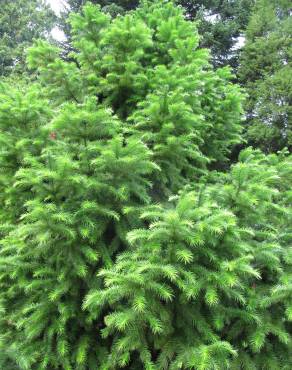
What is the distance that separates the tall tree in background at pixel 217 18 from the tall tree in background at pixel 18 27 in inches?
369

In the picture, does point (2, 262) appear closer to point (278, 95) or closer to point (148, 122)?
point (148, 122)

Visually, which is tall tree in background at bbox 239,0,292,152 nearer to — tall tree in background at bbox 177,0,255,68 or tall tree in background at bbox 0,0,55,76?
tall tree in background at bbox 177,0,255,68

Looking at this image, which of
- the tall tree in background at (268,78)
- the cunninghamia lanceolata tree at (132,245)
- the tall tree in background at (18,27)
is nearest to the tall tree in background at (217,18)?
the tall tree in background at (268,78)

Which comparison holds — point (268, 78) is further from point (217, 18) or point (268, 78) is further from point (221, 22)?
point (217, 18)

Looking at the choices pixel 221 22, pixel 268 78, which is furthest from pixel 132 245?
pixel 221 22

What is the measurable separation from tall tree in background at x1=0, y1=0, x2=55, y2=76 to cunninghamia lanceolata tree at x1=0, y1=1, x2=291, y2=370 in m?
17.1

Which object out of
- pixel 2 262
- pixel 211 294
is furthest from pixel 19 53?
pixel 211 294

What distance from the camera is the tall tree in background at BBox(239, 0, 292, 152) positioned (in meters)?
10.2

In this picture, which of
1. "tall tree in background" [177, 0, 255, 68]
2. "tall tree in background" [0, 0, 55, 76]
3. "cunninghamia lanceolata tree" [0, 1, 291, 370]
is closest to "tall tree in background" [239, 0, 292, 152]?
"tall tree in background" [177, 0, 255, 68]

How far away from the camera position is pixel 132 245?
347 cm

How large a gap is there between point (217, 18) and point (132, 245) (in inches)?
432

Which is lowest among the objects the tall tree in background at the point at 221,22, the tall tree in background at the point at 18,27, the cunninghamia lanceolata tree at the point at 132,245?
the cunninghamia lanceolata tree at the point at 132,245

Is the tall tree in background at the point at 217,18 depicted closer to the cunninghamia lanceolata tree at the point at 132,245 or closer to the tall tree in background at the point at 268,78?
the tall tree in background at the point at 268,78

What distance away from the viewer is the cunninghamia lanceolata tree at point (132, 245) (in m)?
3.02
